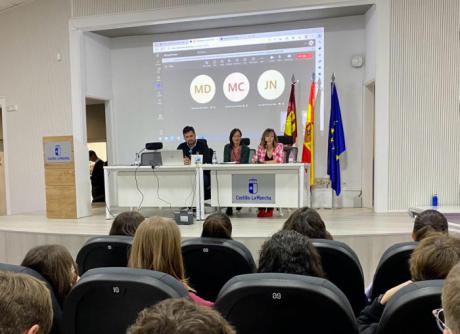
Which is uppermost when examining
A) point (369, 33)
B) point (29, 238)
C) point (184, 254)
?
point (369, 33)

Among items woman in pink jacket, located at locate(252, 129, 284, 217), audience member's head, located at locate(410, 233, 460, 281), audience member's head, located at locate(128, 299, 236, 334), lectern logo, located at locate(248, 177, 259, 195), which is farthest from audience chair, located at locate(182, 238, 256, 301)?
woman in pink jacket, located at locate(252, 129, 284, 217)

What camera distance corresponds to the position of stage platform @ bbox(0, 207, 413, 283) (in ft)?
11.5

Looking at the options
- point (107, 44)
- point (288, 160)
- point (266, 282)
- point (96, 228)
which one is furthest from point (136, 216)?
point (107, 44)

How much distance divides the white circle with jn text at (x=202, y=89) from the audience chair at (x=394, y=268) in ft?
16.5

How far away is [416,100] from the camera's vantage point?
16.5 ft

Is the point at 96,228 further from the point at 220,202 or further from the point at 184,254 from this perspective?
the point at 184,254

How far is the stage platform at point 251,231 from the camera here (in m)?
3.51

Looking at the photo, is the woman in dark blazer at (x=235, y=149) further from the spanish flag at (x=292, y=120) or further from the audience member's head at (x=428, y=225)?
the audience member's head at (x=428, y=225)

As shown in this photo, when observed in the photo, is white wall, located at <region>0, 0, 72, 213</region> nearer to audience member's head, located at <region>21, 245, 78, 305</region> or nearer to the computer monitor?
the computer monitor

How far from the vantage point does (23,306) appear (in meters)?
0.76

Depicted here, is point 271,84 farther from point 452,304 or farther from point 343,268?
point 452,304

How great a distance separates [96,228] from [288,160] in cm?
242

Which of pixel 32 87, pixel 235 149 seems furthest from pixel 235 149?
pixel 32 87

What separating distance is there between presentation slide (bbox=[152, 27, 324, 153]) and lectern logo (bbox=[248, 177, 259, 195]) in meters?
1.85
